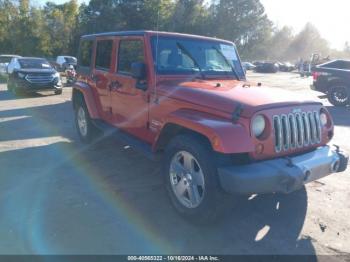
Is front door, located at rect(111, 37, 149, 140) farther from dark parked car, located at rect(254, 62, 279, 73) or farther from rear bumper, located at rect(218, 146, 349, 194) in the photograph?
dark parked car, located at rect(254, 62, 279, 73)

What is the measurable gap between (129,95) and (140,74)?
0.59m

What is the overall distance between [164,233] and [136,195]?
1.01 meters

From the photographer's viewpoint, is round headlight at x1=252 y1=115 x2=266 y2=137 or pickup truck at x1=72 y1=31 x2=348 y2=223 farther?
round headlight at x1=252 y1=115 x2=266 y2=137

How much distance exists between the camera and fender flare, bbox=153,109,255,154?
10.6ft

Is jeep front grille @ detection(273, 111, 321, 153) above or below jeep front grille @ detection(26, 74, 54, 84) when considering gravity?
above

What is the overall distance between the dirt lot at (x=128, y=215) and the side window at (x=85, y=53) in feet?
5.81

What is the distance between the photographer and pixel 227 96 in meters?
3.76

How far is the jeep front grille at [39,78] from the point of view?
45.6 feet

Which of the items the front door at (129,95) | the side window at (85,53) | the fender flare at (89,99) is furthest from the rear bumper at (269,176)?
the side window at (85,53)

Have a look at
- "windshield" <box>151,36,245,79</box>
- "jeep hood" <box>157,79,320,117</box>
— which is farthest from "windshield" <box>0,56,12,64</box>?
"jeep hood" <box>157,79,320,117</box>

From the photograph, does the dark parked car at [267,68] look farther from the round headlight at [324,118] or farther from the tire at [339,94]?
the round headlight at [324,118]

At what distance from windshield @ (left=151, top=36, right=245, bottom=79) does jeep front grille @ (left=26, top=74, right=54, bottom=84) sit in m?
10.6

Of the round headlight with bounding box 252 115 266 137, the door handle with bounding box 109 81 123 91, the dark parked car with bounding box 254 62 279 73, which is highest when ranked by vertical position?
the dark parked car with bounding box 254 62 279 73

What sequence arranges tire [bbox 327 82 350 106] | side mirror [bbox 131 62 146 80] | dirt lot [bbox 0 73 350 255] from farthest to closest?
tire [bbox 327 82 350 106]
side mirror [bbox 131 62 146 80]
dirt lot [bbox 0 73 350 255]
